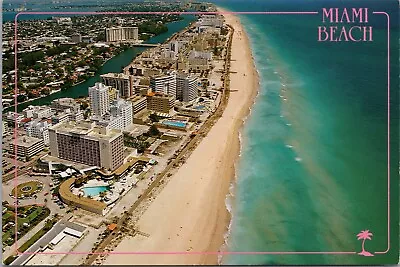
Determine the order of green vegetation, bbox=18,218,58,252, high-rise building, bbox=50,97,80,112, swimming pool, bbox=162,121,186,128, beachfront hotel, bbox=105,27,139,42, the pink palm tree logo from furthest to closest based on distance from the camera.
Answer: beachfront hotel, bbox=105,27,139,42 → high-rise building, bbox=50,97,80,112 → swimming pool, bbox=162,121,186,128 → green vegetation, bbox=18,218,58,252 → the pink palm tree logo

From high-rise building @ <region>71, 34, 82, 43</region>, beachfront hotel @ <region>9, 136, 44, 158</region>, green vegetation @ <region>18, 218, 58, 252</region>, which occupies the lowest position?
green vegetation @ <region>18, 218, 58, 252</region>

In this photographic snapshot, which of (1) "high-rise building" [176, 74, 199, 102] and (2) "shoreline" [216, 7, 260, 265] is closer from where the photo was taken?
(2) "shoreline" [216, 7, 260, 265]

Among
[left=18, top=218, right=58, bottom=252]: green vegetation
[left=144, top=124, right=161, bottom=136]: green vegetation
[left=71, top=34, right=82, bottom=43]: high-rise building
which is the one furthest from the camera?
[left=71, top=34, right=82, bottom=43]: high-rise building

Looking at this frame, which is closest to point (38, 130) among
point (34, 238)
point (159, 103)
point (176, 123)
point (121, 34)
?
point (176, 123)

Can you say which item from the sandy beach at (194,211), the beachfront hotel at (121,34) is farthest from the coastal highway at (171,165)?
the beachfront hotel at (121,34)

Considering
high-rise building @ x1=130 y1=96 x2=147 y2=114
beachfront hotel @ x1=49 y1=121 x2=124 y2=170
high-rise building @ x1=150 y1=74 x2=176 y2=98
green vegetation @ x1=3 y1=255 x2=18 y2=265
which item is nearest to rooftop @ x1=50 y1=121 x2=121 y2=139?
beachfront hotel @ x1=49 y1=121 x2=124 y2=170

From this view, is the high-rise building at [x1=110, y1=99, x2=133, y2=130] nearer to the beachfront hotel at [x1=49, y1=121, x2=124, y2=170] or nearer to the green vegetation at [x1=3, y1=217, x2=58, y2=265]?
the beachfront hotel at [x1=49, y1=121, x2=124, y2=170]
